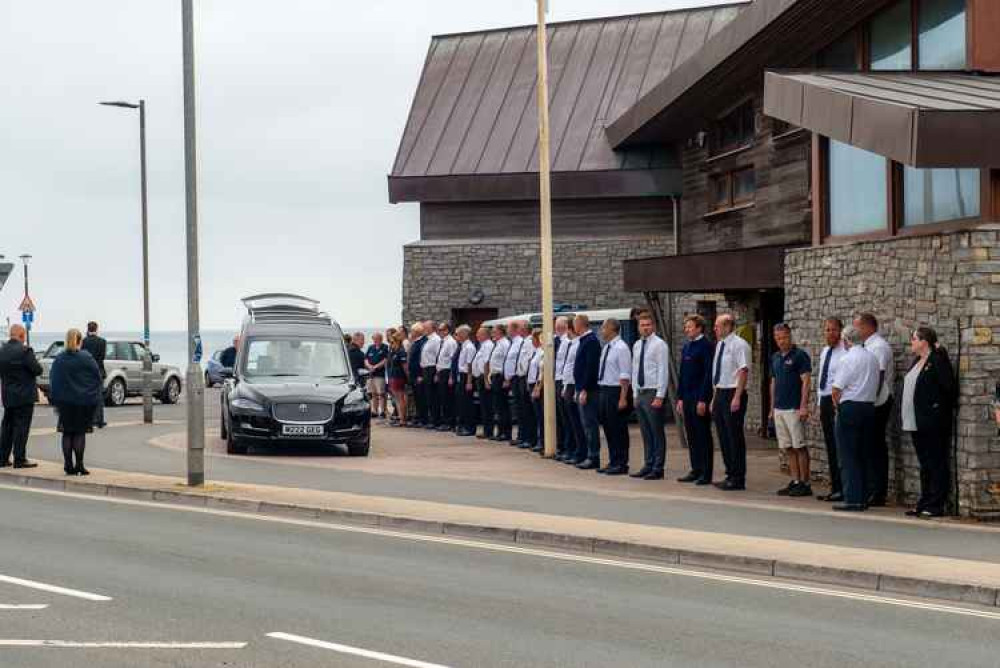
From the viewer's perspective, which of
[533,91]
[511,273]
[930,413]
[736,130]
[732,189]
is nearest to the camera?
[930,413]

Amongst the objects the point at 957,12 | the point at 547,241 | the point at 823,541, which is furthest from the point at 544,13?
the point at 823,541

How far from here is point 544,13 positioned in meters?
21.7

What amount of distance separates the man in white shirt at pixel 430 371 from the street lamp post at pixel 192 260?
403 inches

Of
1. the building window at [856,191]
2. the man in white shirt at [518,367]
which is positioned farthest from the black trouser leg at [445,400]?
the building window at [856,191]

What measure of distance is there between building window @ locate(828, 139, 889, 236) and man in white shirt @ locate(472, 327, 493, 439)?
7.57 meters

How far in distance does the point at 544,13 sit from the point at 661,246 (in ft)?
45.3

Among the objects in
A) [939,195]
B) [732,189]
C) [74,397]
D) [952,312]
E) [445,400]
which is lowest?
[445,400]

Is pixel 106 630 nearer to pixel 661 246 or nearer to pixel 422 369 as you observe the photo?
pixel 422 369

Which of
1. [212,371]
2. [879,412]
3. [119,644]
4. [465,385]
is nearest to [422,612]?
[119,644]

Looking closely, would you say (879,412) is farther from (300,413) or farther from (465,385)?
A: (465,385)

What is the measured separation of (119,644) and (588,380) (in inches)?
470

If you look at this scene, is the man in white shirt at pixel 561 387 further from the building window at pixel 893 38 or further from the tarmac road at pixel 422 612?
the tarmac road at pixel 422 612

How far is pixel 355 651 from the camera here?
8148 mm

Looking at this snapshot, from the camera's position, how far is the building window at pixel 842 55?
66.2 ft
